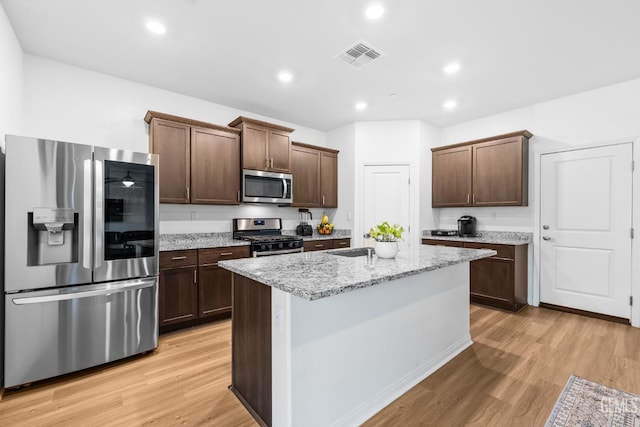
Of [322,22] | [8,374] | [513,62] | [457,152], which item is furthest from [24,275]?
[457,152]

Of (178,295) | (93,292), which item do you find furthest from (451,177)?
(93,292)

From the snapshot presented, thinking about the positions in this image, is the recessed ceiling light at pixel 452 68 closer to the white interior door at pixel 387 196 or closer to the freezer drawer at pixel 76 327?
the white interior door at pixel 387 196

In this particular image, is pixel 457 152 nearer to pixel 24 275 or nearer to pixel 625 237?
pixel 625 237

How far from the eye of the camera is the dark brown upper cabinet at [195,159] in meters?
3.24

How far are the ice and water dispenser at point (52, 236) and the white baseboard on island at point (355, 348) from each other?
176cm

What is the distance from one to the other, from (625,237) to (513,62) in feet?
7.77

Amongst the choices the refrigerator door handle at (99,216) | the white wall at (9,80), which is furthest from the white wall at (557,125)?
the white wall at (9,80)

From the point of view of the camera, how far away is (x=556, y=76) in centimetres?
318

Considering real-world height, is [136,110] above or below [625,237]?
above

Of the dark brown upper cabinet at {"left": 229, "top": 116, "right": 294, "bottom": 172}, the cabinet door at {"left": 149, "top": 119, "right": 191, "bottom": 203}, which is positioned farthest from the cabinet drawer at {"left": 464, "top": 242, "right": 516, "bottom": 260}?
the cabinet door at {"left": 149, "top": 119, "right": 191, "bottom": 203}

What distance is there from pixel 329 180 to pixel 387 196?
1.00m

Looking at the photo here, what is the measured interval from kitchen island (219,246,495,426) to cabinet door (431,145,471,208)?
2401mm

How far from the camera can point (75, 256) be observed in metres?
2.22

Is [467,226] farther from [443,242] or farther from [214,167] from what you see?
[214,167]
